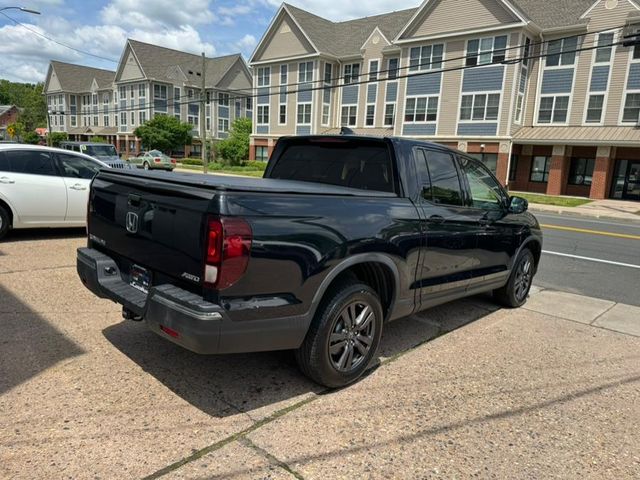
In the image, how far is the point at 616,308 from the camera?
20.4ft

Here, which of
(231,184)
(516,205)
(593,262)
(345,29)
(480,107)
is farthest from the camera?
(345,29)

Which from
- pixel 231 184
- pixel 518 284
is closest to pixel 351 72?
pixel 518 284

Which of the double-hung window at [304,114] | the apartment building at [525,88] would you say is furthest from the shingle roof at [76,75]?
the apartment building at [525,88]

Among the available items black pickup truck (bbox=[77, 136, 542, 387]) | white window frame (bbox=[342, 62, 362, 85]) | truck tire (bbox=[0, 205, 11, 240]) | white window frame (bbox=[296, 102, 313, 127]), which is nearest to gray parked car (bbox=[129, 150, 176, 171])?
white window frame (bbox=[296, 102, 313, 127])

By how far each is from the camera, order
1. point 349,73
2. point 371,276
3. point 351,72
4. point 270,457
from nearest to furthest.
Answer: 1. point 270,457
2. point 371,276
3. point 351,72
4. point 349,73

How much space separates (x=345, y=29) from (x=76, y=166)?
38.9m

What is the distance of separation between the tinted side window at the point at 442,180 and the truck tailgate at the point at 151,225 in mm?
2138

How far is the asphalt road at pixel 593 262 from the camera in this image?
24.2ft

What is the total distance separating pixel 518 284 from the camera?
5.99 metres

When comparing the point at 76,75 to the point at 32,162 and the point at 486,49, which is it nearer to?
the point at 486,49

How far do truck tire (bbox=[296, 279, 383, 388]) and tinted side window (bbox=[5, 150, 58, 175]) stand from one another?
6837 mm

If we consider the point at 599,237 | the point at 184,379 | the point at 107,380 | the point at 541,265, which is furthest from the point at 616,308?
the point at 599,237

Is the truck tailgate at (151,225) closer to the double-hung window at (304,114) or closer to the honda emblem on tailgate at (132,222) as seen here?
the honda emblem on tailgate at (132,222)

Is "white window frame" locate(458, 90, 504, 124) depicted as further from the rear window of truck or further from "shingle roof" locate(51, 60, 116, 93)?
"shingle roof" locate(51, 60, 116, 93)
